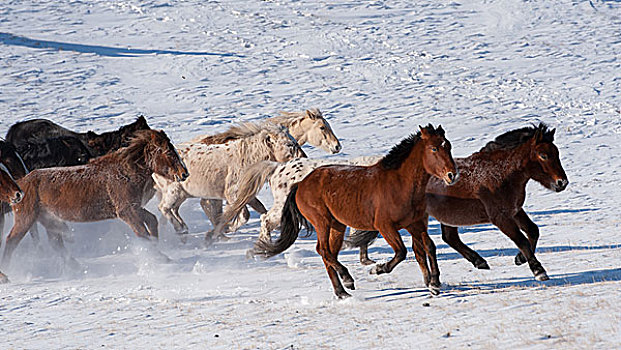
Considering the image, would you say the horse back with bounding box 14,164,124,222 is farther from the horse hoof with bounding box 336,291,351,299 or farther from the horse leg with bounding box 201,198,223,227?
the horse hoof with bounding box 336,291,351,299

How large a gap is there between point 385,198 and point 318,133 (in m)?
5.50

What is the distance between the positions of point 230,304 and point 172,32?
65.6ft

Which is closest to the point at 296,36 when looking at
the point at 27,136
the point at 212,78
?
the point at 212,78

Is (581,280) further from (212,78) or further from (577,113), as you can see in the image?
(212,78)

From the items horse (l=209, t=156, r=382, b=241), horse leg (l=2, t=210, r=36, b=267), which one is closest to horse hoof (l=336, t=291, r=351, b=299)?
horse (l=209, t=156, r=382, b=241)

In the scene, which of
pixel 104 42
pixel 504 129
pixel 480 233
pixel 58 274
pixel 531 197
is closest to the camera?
pixel 58 274

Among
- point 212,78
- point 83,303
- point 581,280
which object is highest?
point 581,280

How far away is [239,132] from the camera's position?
447 inches

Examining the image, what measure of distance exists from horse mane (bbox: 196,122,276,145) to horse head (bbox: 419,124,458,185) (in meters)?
4.60

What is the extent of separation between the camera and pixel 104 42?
82.1ft

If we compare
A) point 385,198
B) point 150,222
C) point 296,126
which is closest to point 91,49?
point 296,126

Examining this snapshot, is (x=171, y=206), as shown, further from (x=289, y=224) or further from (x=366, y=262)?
(x=289, y=224)

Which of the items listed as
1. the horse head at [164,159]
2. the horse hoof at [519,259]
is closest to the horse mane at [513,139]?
the horse hoof at [519,259]

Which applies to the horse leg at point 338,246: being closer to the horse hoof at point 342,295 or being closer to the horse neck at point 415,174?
the horse hoof at point 342,295
